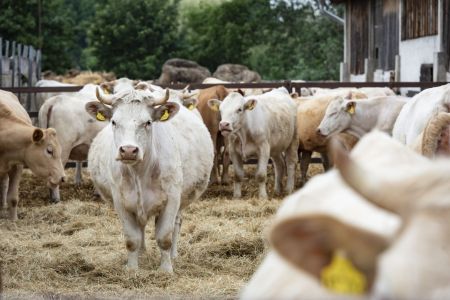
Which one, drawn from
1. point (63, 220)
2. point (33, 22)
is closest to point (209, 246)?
point (63, 220)

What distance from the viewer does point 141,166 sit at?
7.54 m

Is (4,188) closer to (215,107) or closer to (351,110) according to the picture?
(215,107)

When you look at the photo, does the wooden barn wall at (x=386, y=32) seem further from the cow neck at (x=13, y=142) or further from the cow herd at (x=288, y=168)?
the cow neck at (x=13, y=142)

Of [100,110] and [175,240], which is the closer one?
[100,110]

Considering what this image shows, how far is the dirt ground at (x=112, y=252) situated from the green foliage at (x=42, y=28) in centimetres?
2839

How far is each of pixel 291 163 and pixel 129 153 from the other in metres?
7.86

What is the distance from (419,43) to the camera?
2142 centimetres

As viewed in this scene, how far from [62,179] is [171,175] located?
13.0 ft

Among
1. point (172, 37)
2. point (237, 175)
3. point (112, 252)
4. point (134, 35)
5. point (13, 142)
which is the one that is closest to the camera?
point (112, 252)

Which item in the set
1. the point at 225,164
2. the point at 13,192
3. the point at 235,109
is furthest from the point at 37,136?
the point at 225,164

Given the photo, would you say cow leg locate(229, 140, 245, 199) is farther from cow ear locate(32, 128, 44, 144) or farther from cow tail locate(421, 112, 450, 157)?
cow tail locate(421, 112, 450, 157)

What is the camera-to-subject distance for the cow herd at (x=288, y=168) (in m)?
2.36

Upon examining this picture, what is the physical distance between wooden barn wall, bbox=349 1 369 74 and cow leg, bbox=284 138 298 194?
40.1 ft

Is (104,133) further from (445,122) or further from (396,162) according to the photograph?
(396,162)
